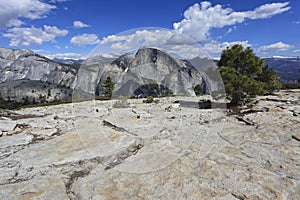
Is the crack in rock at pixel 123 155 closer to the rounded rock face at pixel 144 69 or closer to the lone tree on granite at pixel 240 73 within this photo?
the rounded rock face at pixel 144 69

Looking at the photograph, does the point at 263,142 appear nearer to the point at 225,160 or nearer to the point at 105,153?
the point at 225,160

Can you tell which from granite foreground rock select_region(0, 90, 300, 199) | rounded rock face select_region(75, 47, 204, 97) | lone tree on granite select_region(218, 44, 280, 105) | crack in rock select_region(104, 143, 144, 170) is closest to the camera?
granite foreground rock select_region(0, 90, 300, 199)

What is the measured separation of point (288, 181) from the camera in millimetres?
3170

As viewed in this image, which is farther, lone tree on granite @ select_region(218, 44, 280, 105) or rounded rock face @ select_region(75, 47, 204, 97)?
lone tree on granite @ select_region(218, 44, 280, 105)

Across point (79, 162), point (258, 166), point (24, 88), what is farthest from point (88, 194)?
point (24, 88)

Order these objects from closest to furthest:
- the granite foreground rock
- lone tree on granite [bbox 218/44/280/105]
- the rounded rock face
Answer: the granite foreground rock < the rounded rock face < lone tree on granite [bbox 218/44/280/105]

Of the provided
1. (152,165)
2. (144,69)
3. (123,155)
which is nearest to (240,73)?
(144,69)

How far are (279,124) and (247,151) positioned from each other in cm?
347

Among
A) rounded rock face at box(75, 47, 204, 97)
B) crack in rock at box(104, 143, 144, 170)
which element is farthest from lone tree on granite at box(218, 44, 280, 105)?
crack in rock at box(104, 143, 144, 170)

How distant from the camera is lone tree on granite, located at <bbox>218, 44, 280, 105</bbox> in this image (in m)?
12.1

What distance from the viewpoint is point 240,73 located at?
12852 mm

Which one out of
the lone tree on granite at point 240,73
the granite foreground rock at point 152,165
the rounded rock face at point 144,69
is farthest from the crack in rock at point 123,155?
the lone tree on granite at point 240,73

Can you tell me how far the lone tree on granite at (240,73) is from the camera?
12.1m

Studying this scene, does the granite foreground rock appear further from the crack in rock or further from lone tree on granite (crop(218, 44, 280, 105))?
lone tree on granite (crop(218, 44, 280, 105))
